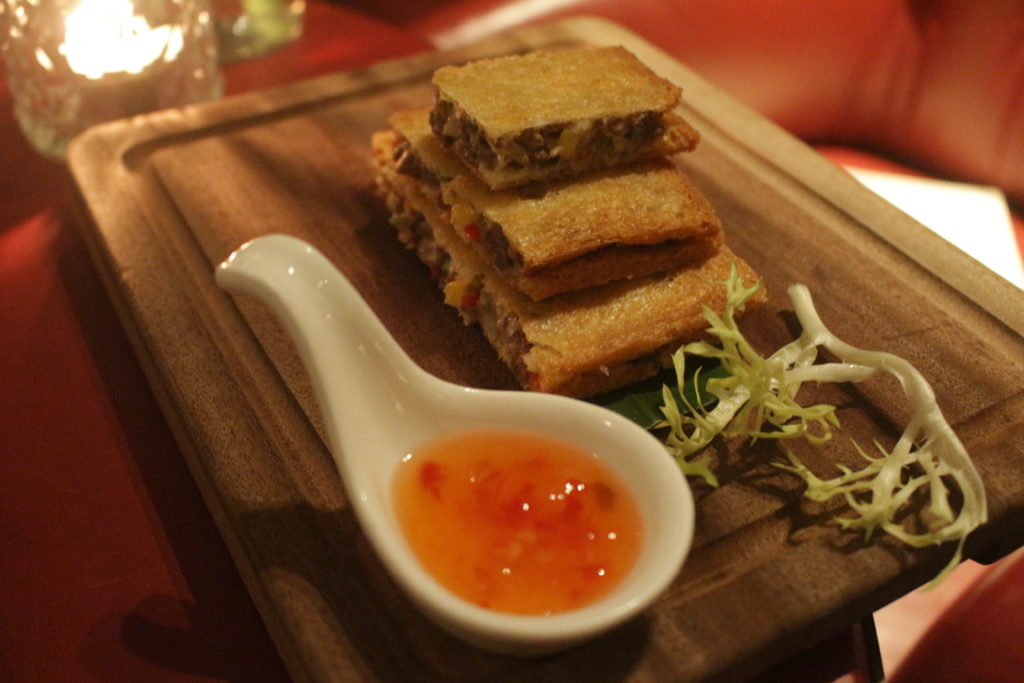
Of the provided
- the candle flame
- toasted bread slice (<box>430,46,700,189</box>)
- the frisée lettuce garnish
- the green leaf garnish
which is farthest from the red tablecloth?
toasted bread slice (<box>430,46,700,189</box>)

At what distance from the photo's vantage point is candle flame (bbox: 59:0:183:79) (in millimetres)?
2395

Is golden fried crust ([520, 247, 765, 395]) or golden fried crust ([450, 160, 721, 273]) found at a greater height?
golden fried crust ([450, 160, 721, 273])

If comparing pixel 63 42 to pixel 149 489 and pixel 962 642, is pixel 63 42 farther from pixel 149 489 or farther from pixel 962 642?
pixel 962 642

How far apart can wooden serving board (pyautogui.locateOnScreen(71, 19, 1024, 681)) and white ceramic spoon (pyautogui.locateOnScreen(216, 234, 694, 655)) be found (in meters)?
0.16

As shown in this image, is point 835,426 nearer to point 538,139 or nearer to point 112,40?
point 538,139

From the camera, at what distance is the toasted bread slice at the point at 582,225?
1.74 m

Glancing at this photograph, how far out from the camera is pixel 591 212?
181 centimetres

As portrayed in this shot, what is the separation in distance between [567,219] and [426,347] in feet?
1.25

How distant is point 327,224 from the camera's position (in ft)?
7.08

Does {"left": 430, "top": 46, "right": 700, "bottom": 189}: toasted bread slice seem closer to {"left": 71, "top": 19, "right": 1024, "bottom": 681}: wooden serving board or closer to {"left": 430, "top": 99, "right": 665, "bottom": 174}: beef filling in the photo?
{"left": 430, "top": 99, "right": 665, "bottom": 174}: beef filling

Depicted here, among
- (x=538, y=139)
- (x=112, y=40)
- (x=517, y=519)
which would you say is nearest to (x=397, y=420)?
(x=517, y=519)

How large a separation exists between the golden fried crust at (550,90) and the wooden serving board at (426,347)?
391 millimetres

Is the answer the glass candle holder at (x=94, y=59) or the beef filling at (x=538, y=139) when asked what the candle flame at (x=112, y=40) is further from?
the beef filling at (x=538, y=139)

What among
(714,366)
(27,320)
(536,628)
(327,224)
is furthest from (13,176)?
(536,628)
